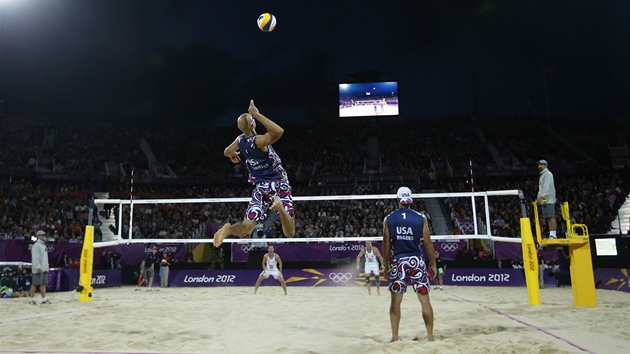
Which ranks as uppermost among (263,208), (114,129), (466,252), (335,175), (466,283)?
(114,129)

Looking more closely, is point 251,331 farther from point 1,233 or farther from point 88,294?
point 1,233

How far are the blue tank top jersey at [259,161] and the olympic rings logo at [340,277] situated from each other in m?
11.3

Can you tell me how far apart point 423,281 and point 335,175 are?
20228 mm

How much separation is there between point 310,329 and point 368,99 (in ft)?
80.7

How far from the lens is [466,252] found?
17.1 meters

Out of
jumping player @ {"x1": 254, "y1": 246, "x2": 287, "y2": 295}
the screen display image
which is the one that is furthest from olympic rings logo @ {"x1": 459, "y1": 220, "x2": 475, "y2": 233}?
jumping player @ {"x1": 254, "y1": 246, "x2": 287, "y2": 295}

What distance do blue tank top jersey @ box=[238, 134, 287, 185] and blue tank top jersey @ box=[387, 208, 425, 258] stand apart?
5.36 ft

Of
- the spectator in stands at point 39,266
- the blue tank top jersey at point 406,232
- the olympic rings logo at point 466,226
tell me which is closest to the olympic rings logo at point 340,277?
the olympic rings logo at point 466,226

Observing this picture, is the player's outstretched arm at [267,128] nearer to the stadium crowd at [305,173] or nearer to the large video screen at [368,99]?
the stadium crowd at [305,173]

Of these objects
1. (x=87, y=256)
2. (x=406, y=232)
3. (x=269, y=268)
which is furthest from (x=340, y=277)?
(x=406, y=232)

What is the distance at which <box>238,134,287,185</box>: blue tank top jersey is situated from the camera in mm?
5922

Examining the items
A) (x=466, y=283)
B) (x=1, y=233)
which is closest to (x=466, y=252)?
(x=466, y=283)

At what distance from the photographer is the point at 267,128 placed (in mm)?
5328

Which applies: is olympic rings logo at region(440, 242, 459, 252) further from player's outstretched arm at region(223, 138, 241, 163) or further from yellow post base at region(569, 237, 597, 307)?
player's outstretched arm at region(223, 138, 241, 163)
